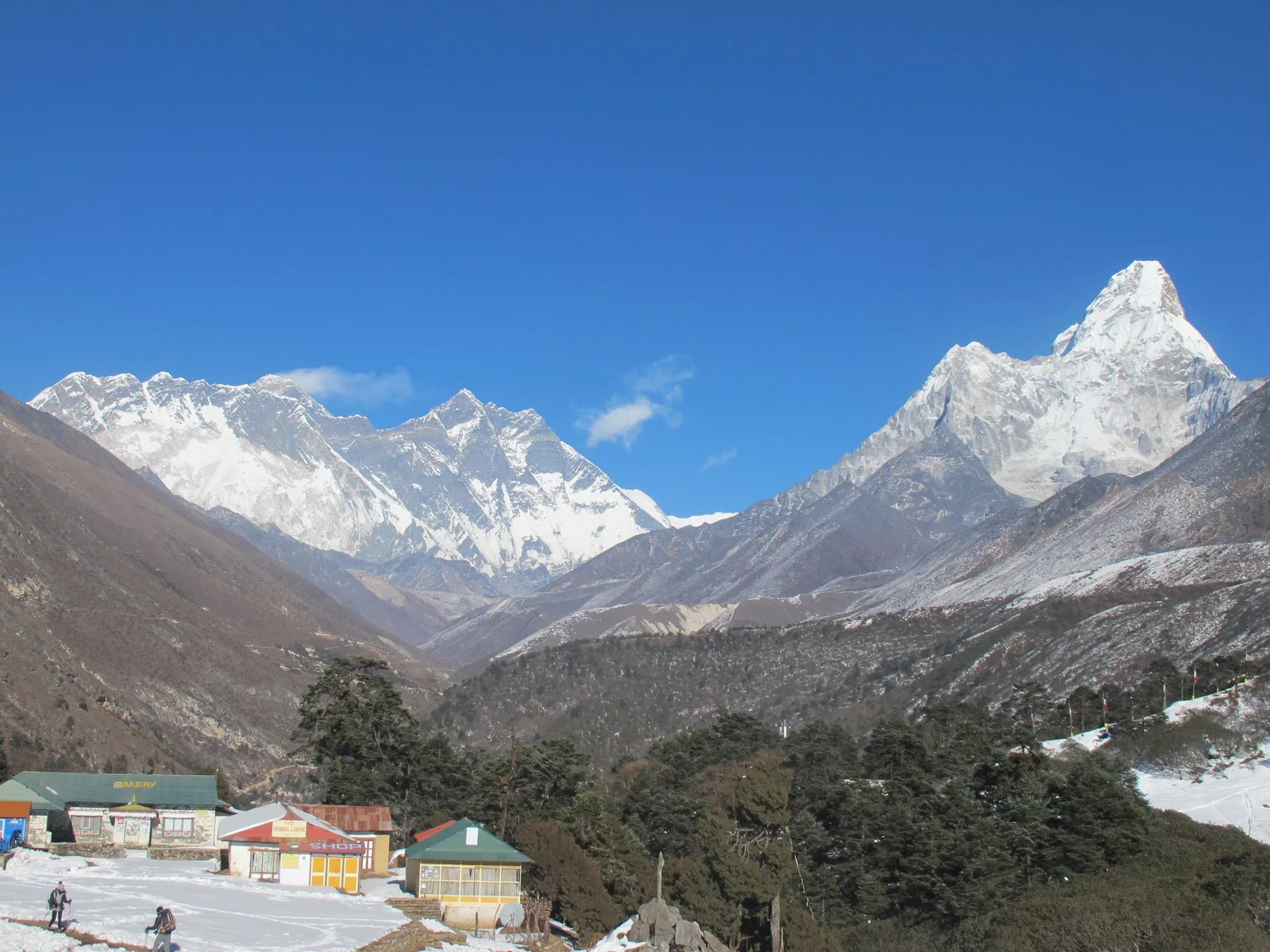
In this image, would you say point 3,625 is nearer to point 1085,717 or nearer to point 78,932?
point 1085,717

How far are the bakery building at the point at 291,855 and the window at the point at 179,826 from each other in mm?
13373

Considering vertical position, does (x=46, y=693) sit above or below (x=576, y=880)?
above

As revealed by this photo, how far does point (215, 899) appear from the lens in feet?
184

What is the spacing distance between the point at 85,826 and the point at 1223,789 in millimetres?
68446

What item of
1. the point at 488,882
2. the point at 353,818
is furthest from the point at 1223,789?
the point at 353,818

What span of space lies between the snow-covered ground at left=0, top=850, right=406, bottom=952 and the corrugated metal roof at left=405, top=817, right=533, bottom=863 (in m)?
2.95

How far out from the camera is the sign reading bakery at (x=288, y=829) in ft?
217

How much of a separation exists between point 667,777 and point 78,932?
234ft

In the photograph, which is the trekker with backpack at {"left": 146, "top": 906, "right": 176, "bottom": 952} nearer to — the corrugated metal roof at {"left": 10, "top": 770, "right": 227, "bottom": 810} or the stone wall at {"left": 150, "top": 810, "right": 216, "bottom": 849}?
the corrugated metal roof at {"left": 10, "top": 770, "right": 227, "bottom": 810}

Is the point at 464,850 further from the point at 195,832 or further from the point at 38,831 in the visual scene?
the point at 38,831

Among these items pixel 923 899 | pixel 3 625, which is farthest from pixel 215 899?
pixel 3 625

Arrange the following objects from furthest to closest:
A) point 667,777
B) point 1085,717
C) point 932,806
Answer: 1. point 1085,717
2. point 667,777
3. point 932,806

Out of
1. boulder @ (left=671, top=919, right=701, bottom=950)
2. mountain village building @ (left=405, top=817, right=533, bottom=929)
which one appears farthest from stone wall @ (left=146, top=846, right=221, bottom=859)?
boulder @ (left=671, top=919, right=701, bottom=950)

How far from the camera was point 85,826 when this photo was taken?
75.6 m
